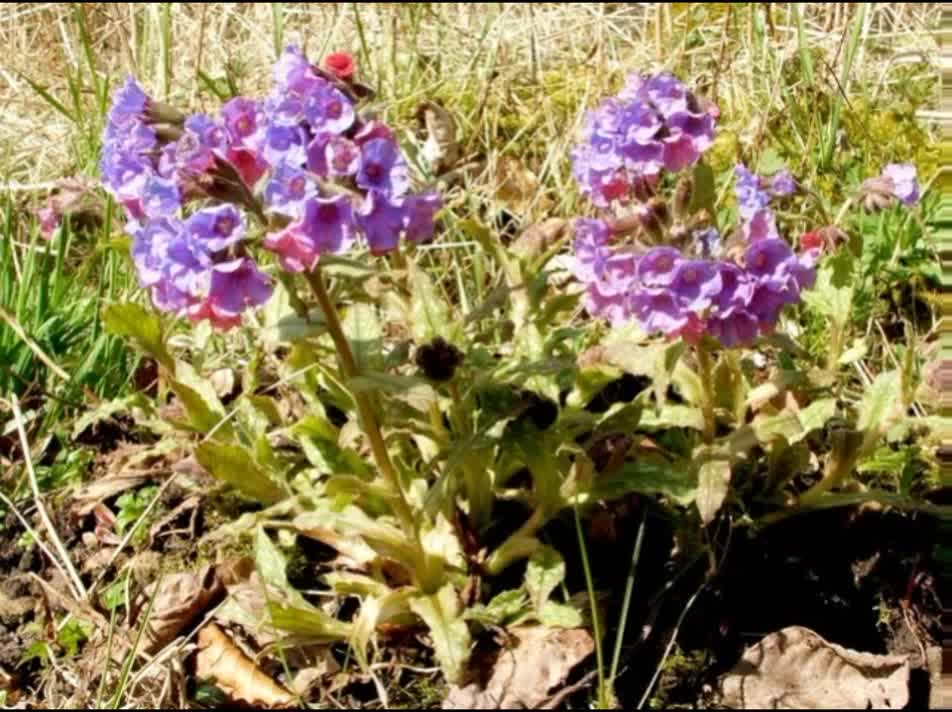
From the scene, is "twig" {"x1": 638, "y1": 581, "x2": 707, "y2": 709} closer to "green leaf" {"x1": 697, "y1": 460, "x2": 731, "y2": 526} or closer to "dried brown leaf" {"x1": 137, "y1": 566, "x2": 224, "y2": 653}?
"green leaf" {"x1": 697, "y1": 460, "x2": 731, "y2": 526}

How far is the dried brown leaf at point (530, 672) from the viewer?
1688 mm

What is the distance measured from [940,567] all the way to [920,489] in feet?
0.55

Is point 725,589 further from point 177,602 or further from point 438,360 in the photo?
point 177,602

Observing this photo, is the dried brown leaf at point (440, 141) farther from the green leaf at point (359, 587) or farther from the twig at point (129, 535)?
the green leaf at point (359, 587)

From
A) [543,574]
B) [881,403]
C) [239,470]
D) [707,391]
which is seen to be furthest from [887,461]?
[239,470]

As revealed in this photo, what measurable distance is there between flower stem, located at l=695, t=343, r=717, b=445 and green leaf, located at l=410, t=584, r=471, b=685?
399mm

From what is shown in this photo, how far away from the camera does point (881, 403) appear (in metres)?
1.90

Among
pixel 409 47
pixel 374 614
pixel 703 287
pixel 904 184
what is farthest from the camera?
pixel 409 47

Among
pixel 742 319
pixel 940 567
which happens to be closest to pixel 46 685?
pixel 742 319

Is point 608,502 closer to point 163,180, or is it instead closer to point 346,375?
point 346,375

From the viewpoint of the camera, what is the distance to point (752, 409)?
200cm

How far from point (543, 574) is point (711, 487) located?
24 centimetres

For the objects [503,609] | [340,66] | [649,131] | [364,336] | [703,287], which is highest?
[340,66]

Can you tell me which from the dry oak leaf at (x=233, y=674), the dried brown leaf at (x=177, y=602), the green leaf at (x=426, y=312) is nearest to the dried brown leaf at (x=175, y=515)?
the dried brown leaf at (x=177, y=602)
